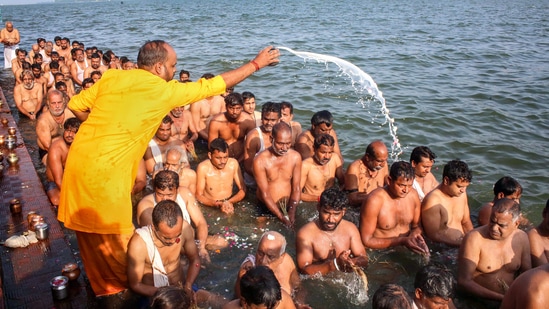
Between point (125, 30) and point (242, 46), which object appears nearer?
point (242, 46)

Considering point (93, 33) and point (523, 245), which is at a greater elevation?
point (523, 245)

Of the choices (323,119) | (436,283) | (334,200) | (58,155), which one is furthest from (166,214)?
Result: (323,119)

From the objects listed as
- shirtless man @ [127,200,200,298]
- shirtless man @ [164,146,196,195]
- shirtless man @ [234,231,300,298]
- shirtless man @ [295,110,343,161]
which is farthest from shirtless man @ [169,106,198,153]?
shirtless man @ [234,231,300,298]

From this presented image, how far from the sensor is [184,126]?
A: 28.8 feet

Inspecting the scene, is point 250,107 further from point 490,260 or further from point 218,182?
point 490,260

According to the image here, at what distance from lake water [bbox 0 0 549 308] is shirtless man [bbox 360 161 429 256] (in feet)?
1.29

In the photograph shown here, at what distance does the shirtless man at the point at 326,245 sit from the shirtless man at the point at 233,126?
3224 millimetres

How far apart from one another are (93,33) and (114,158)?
116ft

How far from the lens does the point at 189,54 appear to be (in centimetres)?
2280

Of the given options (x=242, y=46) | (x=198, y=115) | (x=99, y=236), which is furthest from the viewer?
(x=242, y=46)

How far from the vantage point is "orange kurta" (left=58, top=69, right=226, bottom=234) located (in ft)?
10.3

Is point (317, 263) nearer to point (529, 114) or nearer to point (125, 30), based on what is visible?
point (529, 114)

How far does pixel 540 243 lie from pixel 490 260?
1.79 feet

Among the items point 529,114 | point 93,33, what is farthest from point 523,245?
point 93,33
